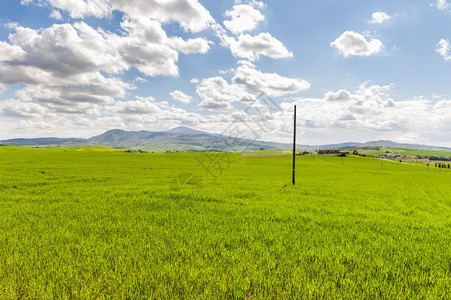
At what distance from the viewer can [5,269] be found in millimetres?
5238

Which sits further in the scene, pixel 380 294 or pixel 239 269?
pixel 239 269

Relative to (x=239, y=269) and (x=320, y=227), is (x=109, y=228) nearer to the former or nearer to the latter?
(x=239, y=269)

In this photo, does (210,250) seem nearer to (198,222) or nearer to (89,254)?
(198,222)

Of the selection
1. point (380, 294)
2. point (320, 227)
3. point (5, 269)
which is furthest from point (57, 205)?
point (380, 294)

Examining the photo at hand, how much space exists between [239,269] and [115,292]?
2883 mm

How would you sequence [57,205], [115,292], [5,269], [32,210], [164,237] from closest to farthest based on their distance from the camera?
1. [115,292]
2. [5,269]
3. [164,237]
4. [32,210]
5. [57,205]

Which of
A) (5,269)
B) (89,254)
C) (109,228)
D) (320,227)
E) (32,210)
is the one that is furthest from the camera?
(32,210)

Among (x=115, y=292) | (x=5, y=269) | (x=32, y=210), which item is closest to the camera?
(x=115, y=292)

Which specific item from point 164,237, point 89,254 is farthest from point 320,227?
point 89,254

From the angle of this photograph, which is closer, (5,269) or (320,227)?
(5,269)

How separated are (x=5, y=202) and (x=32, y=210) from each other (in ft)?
13.5

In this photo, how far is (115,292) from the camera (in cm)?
445

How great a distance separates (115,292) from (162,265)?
1267mm

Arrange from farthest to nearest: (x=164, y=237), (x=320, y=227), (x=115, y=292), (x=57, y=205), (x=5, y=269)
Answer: (x=57, y=205), (x=320, y=227), (x=164, y=237), (x=5, y=269), (x=115, y=292)
